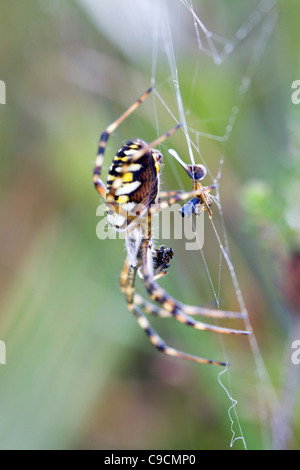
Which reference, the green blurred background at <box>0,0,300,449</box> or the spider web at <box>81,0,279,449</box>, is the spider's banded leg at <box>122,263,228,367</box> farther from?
the spider web at <box>81,0,279,449</box>

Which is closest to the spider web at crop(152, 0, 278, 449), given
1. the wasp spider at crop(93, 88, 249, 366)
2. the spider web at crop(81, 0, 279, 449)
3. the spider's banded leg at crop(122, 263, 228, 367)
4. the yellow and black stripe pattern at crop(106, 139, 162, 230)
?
the spider web at crop(81, 0, 279, 449)

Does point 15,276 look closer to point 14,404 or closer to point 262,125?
point 14,404

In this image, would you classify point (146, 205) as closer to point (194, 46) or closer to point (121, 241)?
point (121, 241)

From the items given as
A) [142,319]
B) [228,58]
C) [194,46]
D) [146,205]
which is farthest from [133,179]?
[228,58]

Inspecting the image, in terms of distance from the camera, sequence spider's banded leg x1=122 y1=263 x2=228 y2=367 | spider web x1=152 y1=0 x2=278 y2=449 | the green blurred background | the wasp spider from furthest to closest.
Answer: the green blurred background → spider web x1=152 y1=0 x2=278 y2=449 → spider's banded leg x1=122 y1=263 x2=228 y2=367 → the wasp spider

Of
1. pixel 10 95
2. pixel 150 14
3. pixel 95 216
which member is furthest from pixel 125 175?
pixel 10 95


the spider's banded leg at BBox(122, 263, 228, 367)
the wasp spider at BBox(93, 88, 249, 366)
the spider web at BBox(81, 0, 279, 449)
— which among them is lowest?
the spider's banded leg at BBox(122, 263, 228, 367)

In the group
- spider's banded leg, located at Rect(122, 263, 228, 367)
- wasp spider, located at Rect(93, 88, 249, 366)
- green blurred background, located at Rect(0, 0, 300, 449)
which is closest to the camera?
wasp spider, located at Rect(93, 88, 249, 366)
